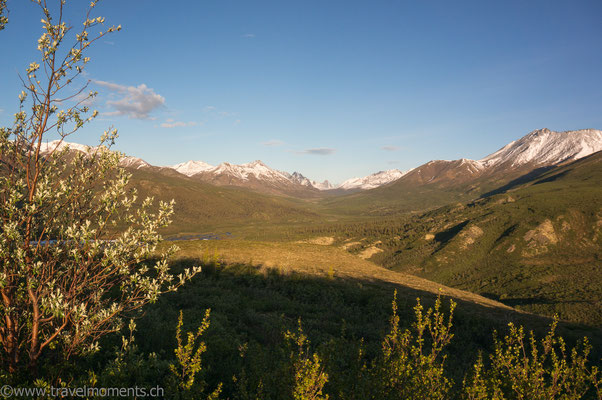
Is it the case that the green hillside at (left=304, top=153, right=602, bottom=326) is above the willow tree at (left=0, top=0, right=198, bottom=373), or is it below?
below

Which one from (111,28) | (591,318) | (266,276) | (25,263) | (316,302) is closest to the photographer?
(25,263)

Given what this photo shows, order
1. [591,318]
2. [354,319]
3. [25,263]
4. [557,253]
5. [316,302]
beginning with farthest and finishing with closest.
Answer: [557,253], [591,318], [316,302], [354,319], [25,263]

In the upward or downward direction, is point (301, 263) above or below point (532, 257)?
above

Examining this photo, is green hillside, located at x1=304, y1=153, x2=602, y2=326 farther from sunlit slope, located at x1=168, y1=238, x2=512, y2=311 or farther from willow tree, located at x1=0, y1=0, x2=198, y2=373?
willow tree, located at x1=0, y1=0, x2=198, y2=373

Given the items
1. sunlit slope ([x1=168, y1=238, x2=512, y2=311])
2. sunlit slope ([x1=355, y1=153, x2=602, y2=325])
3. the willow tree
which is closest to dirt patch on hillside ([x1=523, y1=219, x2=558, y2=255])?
sunlit slope ([x1=355, y1=153, x2=602, y2=325])

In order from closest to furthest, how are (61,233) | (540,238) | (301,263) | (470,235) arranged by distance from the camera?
(61,233)
(301,263)
(540,238)
(470,235)

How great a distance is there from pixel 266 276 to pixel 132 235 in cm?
2536

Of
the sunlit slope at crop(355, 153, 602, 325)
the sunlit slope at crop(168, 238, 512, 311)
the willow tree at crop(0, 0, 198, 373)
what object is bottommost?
the sunlit slope at crop(355, 153, 602, 325)

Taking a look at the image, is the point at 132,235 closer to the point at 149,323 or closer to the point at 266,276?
the point at 149,323

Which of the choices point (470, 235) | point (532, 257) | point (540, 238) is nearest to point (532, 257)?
point (532, 257)

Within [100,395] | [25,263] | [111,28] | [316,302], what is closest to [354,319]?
[316,302]

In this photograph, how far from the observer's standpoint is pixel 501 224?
632 feet

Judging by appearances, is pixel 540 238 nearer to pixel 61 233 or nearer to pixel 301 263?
pixel 301 263

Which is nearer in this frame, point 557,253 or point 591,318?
point 591,318
